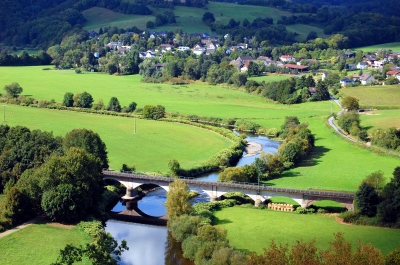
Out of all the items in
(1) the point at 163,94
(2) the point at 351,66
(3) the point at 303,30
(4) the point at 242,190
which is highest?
(3) the point at 303,30

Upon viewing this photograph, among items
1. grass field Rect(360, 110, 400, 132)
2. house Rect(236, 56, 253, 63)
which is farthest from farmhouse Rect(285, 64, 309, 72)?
grass field Rect(360, 110, 400, 132)

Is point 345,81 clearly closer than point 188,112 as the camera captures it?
No

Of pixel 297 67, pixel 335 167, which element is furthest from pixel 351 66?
pixel 335 167

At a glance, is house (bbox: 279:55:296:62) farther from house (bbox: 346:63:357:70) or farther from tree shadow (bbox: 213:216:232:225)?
tree shadow (bbox: 213:216:232:225)

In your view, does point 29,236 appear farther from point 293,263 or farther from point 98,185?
point 293,263

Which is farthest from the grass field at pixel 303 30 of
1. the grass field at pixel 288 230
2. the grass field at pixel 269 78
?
the grass field at pixel 288 230

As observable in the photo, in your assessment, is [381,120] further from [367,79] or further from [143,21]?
[143,21]
